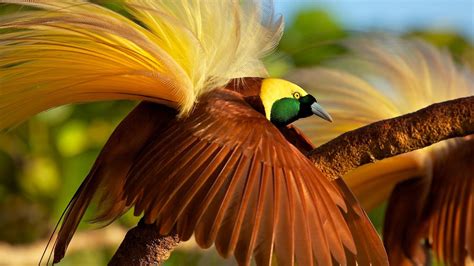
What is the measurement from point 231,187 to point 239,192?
0.01m

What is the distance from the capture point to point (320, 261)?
3.81ft

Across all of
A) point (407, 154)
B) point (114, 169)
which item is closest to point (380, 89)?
point (407, 154)

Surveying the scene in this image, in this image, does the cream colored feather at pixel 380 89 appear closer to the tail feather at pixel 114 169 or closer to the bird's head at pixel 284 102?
the bird's head at pixel 284 102

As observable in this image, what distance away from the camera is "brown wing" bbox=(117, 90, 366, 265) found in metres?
1.15

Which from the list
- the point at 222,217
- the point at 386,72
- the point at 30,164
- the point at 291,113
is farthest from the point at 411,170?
the point at 30,164

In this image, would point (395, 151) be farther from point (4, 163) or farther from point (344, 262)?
point (4, 163)

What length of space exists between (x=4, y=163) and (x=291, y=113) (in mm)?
1826

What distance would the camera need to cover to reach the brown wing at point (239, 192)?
1.15 metres

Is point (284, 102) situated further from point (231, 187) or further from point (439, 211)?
point (439, 211)

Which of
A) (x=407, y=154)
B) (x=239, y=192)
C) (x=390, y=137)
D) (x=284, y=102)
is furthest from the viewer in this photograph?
(x=407, y=154)

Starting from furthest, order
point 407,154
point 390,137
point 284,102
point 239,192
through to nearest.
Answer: point 407,154 → point 284,102 → point 390,137 → point 239,192

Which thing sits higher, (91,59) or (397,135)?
(91,59)

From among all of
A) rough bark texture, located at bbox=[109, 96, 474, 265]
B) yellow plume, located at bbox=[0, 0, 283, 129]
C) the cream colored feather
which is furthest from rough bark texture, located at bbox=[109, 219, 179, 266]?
the cream colored feather

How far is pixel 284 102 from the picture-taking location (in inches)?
55.5
